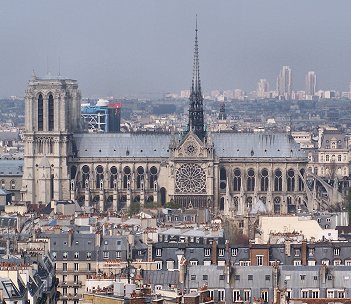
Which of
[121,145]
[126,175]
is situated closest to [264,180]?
[126,175]

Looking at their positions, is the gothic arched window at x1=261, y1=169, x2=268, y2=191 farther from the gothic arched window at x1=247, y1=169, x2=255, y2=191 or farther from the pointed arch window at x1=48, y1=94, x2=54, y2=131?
the pointed arch window at x1=48, y1=94, x2=54, y2=131

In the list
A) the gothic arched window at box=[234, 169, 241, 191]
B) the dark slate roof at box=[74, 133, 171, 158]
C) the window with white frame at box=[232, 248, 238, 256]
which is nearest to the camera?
the window with white frame at box=[232, 248, 238, 256]

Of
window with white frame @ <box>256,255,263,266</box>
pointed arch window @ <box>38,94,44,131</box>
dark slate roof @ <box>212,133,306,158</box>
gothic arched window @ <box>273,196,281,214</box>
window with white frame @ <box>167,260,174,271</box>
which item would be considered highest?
pointed arch window @ <box>38,94,44,131</box>

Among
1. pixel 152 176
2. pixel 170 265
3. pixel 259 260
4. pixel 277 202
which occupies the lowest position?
pixel 277 202

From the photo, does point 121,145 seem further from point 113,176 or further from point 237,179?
point 237,179

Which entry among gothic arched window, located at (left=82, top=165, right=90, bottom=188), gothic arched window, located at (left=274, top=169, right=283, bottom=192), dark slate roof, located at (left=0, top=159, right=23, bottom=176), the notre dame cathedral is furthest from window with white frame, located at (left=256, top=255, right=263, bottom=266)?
dark slate roof, located at (left=0, top=159, right=23, bottom=176)

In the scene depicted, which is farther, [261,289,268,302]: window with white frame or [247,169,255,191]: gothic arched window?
[247,169,255,191]: gothic arched window

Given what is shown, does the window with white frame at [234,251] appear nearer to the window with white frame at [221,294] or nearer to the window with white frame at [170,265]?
the window with white frame at [170,265]
